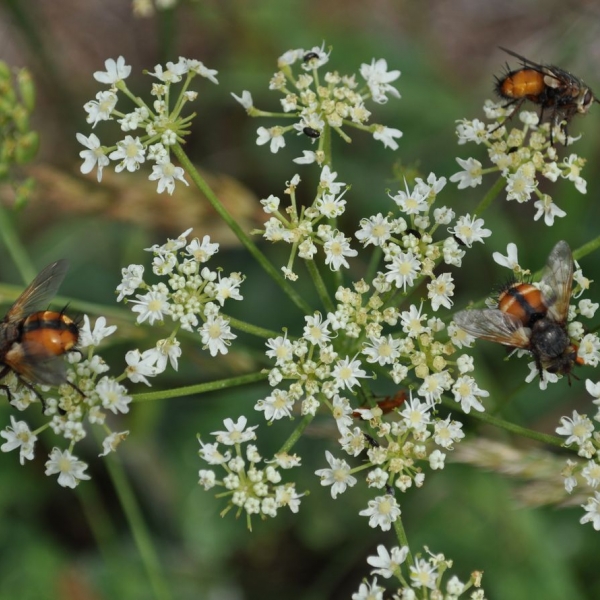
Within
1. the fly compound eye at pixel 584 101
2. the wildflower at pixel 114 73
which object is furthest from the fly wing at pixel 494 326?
the wildflower at pixel 114 73

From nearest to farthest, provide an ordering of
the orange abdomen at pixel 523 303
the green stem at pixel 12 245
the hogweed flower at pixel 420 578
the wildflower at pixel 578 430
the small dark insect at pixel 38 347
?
the hogweed flower at pixel 420 578, the small dark insect at pixel 38 347, the wildflower at pixel 578 430, the orange abdomen at pixel 523 303, the green stem at pixel 12 245

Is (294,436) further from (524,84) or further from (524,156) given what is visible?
(524,84)

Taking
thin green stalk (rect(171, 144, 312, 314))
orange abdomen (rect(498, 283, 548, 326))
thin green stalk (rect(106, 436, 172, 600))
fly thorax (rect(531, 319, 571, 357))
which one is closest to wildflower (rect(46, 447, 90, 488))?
thin green stalk (rect(106, 436, 172, 600))

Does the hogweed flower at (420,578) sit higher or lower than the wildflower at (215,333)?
lower

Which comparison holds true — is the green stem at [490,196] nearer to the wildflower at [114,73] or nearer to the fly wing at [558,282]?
the fly wing at [558,282]

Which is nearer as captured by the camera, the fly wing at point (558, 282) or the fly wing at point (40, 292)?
the fly wing at point (558, 282)

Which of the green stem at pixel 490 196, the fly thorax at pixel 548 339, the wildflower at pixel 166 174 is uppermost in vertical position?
the wildflower at pixel 166 174
